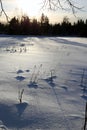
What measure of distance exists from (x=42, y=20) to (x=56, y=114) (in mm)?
46861

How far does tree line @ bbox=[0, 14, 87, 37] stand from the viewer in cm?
4362

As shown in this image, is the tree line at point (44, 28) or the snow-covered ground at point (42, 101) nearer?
the snow-covered ground at point (42, 101)

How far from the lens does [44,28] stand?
4900 centimetres

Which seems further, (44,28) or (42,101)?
(44,28)

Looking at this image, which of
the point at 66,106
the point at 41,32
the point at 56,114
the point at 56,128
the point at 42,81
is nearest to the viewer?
the point at 56,128

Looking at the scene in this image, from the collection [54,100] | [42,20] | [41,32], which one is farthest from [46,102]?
[42,20]

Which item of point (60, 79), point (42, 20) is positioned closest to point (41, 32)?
point (42, 20)

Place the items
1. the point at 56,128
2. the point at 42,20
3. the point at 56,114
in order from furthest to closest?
the point at 42,20 < the point at 56,114 < the point at 56,128

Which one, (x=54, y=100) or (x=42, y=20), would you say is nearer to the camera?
(x=54, y=100)

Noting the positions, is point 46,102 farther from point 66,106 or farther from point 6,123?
point 6,123

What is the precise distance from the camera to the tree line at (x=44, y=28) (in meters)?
43.6

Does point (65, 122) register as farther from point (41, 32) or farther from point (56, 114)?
point (41, 32)

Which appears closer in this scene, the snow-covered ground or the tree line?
the snow-covered ground

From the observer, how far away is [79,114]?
4316 mm
